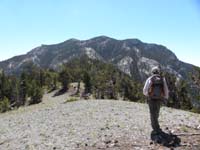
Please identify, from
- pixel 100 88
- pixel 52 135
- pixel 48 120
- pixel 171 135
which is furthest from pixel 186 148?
pixel 100 88

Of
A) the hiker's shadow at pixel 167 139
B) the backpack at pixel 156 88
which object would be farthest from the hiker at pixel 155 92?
the hiker's shadow at pixel 167 139

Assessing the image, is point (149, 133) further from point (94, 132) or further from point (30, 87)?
point (30, 87)

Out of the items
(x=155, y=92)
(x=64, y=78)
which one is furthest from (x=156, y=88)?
(x=64, y=78)

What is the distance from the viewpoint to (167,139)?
15.1m

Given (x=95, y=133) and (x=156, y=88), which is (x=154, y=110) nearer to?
(x=156, y=88)

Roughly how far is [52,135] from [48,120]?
554 centimetres

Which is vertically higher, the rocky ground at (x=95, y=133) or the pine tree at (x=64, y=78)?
the pine tree at (x=64, y=78)

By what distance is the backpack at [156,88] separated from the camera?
632 inches

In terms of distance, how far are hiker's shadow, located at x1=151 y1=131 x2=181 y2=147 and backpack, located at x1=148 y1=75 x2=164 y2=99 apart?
1710 millimetres

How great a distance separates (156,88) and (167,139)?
2.40m

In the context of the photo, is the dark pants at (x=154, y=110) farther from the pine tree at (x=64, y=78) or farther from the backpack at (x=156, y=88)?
the pine tree at (x=64, y=78)

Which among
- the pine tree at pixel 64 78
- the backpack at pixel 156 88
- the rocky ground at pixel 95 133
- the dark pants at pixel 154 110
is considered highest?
the pine tree at pixel 64 78

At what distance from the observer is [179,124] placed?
18625 millimetres

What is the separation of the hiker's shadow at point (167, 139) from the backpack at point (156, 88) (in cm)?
171
